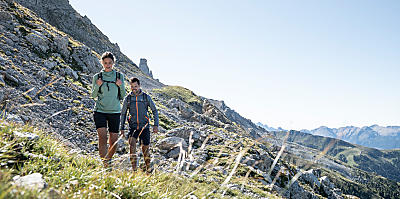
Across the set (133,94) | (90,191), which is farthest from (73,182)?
(133,94)

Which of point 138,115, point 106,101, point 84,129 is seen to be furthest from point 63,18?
point 106,101

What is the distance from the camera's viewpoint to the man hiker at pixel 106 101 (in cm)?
631

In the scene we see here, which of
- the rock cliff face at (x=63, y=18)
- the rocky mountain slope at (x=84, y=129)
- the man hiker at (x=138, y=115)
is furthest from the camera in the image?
the rock cliff face at (x=63, y=18)

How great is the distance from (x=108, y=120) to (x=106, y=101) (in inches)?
23.8

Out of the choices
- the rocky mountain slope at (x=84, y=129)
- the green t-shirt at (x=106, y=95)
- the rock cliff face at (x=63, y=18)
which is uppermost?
the rock cliff face at (x=63, y=18)

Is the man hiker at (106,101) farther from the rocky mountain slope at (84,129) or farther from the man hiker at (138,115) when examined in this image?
the rocky mountain slope at (84,129)

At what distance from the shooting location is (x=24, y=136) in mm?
3529

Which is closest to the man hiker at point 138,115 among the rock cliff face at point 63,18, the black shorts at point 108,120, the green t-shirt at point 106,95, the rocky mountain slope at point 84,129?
the black shorts at point 108,120

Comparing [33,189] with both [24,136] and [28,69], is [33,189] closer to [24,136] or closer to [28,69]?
[24,136]

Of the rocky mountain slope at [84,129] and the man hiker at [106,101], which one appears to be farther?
the rocky mountain slope at [84,129]

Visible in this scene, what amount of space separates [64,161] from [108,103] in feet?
9.67

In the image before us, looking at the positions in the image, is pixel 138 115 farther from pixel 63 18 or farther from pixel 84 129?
pixel 63 18

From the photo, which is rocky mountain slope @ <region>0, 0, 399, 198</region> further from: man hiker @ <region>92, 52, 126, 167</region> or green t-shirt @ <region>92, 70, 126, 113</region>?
green t-shirt @ <region>92, 70, 126, 113</region>

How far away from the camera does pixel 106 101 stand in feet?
20.8
